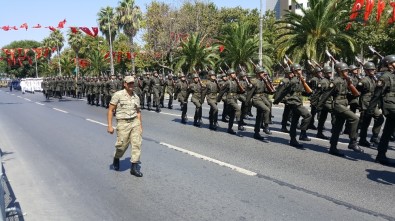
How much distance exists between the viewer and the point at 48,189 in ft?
20.0

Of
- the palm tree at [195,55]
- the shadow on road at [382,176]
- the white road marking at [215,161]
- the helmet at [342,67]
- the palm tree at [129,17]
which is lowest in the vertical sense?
the white road marking at [215,161]

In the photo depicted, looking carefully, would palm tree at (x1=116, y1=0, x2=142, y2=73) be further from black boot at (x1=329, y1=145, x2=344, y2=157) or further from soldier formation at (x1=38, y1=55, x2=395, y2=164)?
black boot at (x1=329, y1=145, x2=344, y2=157)

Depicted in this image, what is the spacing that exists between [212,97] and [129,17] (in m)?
36.6

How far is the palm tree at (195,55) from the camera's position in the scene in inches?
1394

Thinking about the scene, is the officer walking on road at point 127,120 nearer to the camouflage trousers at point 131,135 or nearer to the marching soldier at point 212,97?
the camouflage trousers at point 131,135

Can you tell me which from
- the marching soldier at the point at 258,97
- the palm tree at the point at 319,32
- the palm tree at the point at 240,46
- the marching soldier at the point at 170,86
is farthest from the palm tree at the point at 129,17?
the marching soldier at the point at 258,97

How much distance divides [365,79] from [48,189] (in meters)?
7.18

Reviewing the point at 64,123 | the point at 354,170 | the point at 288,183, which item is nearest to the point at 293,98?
the point at 354,170

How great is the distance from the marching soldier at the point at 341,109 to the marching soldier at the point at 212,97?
446 centimetres

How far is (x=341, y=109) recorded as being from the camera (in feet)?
26.9

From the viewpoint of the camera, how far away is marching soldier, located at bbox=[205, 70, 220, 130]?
12.4 metres

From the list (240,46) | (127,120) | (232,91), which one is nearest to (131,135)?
(127,120)

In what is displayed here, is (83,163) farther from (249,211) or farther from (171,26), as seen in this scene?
(171,26)

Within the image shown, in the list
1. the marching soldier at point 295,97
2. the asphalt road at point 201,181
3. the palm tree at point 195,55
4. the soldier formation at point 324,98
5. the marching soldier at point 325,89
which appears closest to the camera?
the asphalt road at point 201,181
